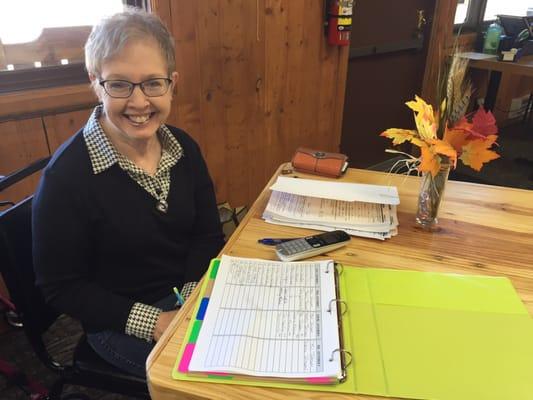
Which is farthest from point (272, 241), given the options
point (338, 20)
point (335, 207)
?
point (338, 20)

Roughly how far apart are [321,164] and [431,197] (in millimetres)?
391

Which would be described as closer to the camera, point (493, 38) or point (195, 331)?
point (195, 331)

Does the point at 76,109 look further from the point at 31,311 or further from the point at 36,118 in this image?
the point at 31,311

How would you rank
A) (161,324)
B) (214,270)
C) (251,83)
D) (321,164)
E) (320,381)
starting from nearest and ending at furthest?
1. (320,381)
2. (214,270)
3. (161,324)
4. (321,164)
5. (251,83)

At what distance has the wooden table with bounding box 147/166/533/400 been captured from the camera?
836 millimetres

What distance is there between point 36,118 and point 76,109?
0.16 m

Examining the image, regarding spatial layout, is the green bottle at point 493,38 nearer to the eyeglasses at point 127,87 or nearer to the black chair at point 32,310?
the eyeglasses at point 127,87

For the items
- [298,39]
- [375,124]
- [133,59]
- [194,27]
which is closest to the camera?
[133,59]

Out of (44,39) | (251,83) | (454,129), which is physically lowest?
(251,83)

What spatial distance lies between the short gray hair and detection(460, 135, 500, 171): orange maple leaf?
2.41 feet

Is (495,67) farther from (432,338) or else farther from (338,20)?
(432,338)

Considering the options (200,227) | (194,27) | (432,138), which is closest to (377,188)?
(432,138)

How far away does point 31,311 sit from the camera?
1074 millimetres

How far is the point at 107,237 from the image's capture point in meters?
1.08
